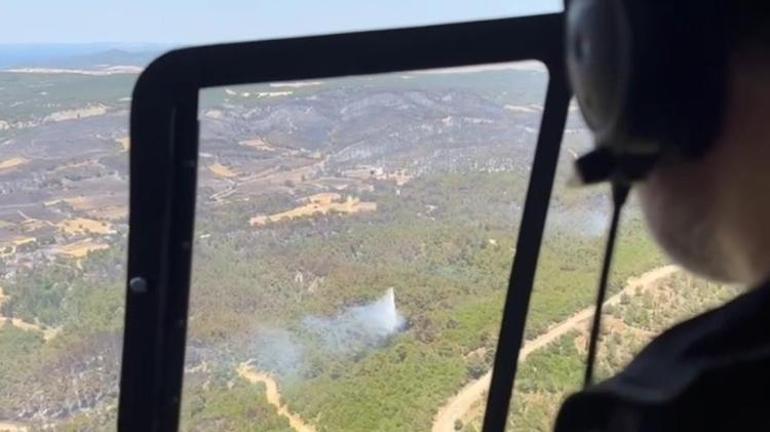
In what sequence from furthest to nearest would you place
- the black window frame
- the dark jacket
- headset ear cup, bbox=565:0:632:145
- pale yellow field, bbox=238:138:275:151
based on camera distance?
1. pale yellow field, bbox=238:138:275:151
2. the black window frame
3. headset ear cup, bbox=565:0:632:145
4. the dark jacket

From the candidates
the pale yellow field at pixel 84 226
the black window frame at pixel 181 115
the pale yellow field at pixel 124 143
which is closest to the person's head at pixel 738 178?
the black window frame at pixel 181 115

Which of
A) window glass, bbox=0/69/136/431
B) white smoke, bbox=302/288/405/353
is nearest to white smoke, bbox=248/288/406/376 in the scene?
white smoke, bbox=302/288/405/353

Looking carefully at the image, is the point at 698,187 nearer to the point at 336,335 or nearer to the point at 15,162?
the point at 336,335

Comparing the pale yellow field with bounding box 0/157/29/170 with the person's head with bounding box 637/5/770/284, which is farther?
the pale yellow field with bounding box 0/157/29/170

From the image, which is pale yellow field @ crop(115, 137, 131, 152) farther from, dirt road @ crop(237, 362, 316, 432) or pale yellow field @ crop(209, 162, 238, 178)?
dirt road @ crop(237, 362, 316, 432)

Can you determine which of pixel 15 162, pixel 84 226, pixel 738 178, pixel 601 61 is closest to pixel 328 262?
pixel 84 226

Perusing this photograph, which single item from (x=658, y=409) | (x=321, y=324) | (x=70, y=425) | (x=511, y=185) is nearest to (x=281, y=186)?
(x=321, y=324)

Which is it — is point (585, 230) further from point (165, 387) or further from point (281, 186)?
point (165, 387)

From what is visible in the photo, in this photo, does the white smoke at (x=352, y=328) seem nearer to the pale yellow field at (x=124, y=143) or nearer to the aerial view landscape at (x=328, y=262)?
the aerial view landscape at (x=328, y=262)

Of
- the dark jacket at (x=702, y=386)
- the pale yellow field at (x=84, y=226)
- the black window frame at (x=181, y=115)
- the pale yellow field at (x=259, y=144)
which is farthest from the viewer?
the pale yellow field at (x=259, y=144)

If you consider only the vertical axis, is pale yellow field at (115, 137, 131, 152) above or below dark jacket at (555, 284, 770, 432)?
below
